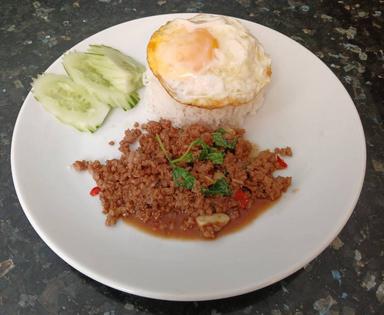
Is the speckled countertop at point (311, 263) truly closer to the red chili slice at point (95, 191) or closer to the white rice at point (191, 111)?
the red chili slice at point (95, 191)

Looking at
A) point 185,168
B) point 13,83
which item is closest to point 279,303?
point 185,168

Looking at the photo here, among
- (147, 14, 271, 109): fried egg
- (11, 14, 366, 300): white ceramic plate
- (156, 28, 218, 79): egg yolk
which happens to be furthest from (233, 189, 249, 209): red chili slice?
(156, 28, 218, 79): egg yolk

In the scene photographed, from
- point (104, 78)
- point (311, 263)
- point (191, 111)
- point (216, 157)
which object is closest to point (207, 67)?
point (191, 111)

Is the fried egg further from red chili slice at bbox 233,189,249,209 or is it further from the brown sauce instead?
the brown sauce

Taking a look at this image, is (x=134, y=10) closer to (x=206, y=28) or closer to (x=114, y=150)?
(x=206, y=28)

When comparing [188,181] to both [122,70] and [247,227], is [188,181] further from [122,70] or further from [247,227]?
[122,70]

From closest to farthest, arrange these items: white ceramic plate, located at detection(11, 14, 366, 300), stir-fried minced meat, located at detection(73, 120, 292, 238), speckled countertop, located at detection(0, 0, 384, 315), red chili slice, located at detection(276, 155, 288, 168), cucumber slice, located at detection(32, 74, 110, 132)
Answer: white ceramic plate, located at detection(11, 14, 366, 300) → speckled countertop, located at detection(0, 0, 384, 315) → stir-fried minced meat, located at detection(73, 120, 292, 238) → red chili slice, located at detection(276, 155, 288, 168) → cucumber slice, located at detection(32, 74, 110, 132)
